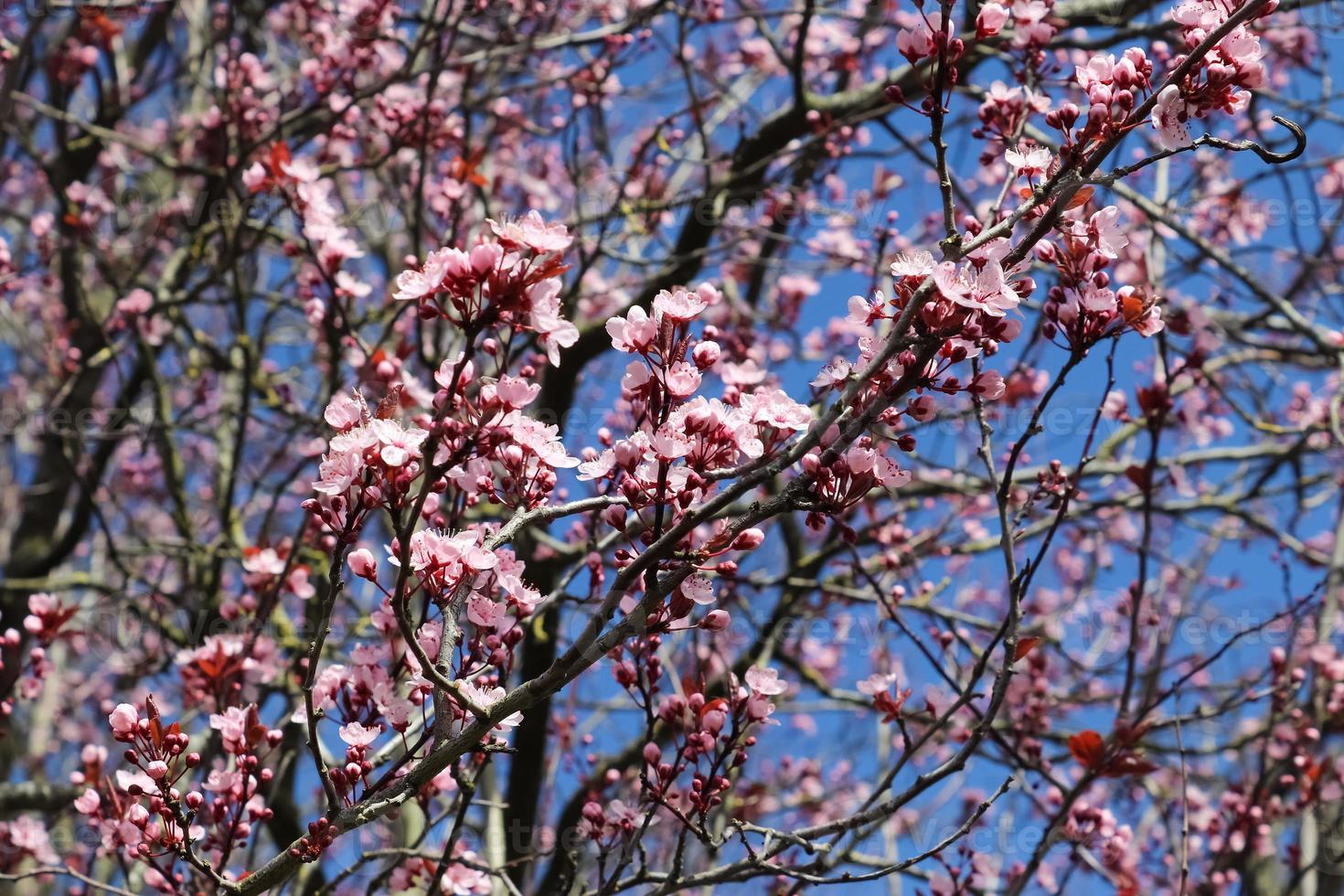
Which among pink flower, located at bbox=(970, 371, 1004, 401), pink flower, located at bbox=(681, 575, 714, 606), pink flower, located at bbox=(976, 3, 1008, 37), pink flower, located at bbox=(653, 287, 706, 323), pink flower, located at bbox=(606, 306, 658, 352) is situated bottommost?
pink flower, located at bbox=(681, 575, 714, 606)

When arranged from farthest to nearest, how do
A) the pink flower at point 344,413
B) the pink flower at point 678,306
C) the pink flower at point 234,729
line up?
the pink flower at point 234,729 < the pink flower at point 678,306 < the pink flower at point 344,413

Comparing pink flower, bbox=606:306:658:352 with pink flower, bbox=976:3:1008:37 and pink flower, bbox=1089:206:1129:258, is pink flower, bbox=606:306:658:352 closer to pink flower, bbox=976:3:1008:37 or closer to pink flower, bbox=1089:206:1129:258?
pink flower, bbox=1089:206:1129:258

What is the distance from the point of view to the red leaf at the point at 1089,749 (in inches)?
102

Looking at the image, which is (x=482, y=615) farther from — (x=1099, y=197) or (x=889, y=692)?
(x=1099, y=197)

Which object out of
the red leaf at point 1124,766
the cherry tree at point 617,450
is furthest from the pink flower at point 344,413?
the red leaf at point 1124,766

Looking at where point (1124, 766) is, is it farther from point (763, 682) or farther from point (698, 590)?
point (698, 590)

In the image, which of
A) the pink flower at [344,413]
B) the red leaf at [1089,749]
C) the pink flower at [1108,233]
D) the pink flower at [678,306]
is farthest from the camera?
the red leaf at [1089,749]

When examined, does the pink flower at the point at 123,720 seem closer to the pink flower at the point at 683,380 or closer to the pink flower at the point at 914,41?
the pink flower at the point at 683,380

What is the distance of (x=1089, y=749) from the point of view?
8.52 ft

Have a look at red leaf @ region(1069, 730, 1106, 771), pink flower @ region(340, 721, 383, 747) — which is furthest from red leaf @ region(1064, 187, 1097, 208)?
pink flower @ region(340, 721, 383, 747)

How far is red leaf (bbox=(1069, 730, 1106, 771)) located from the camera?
2578mm

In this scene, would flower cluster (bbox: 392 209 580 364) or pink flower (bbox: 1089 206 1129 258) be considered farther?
pink flower (bbox: 1089 206 1129 258)

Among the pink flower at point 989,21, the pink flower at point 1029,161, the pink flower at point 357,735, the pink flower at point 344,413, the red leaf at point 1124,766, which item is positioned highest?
the pink flower at point 989,21

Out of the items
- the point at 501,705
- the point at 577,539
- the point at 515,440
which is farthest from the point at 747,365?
the point at 577,539
